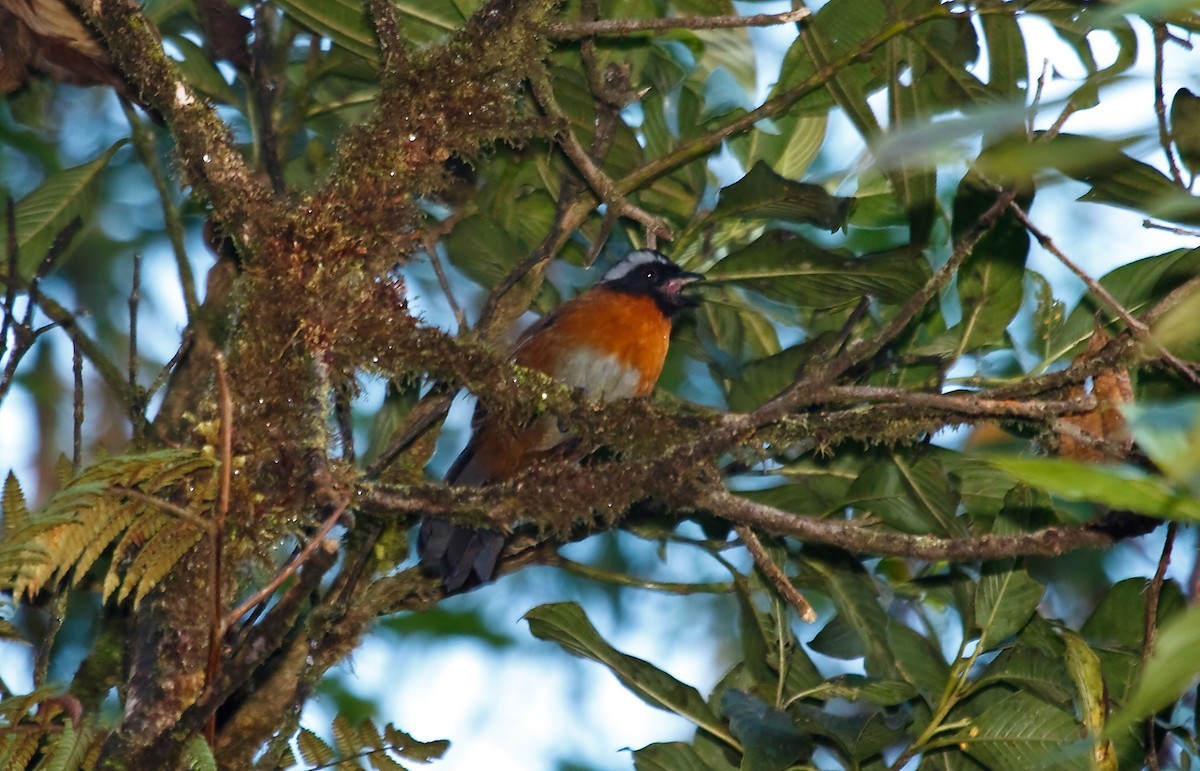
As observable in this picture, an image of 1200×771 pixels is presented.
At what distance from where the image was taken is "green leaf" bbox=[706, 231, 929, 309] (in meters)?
3.64

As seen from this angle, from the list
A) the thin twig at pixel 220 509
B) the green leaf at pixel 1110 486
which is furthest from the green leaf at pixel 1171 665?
the thin twig at pixel 220 509

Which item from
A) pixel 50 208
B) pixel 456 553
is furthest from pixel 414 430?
pixel 50 208

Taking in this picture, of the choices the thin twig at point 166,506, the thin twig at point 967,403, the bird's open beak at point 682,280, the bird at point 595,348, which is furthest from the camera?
the bird at point 595,348

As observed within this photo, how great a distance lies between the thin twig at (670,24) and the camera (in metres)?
3.14

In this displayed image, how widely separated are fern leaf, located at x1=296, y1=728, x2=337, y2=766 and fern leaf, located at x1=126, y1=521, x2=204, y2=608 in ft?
2.20

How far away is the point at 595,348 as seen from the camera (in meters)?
4.80

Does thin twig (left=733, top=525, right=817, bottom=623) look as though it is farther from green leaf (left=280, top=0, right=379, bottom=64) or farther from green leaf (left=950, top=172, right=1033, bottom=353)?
green leaf (left=280, top=0, right=379, bottom=64)

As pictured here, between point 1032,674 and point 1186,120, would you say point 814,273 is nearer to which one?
point 1186,120

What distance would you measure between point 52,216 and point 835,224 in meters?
2.75

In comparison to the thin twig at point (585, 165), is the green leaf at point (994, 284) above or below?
below

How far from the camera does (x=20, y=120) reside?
447 centimetres

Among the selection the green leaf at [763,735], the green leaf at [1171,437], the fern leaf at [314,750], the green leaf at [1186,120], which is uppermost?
the green leaf at [1186,120]

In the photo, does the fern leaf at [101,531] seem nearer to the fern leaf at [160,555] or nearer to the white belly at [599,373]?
the fern leaf at [160,555]

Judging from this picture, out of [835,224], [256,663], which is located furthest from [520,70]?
[256,663]
